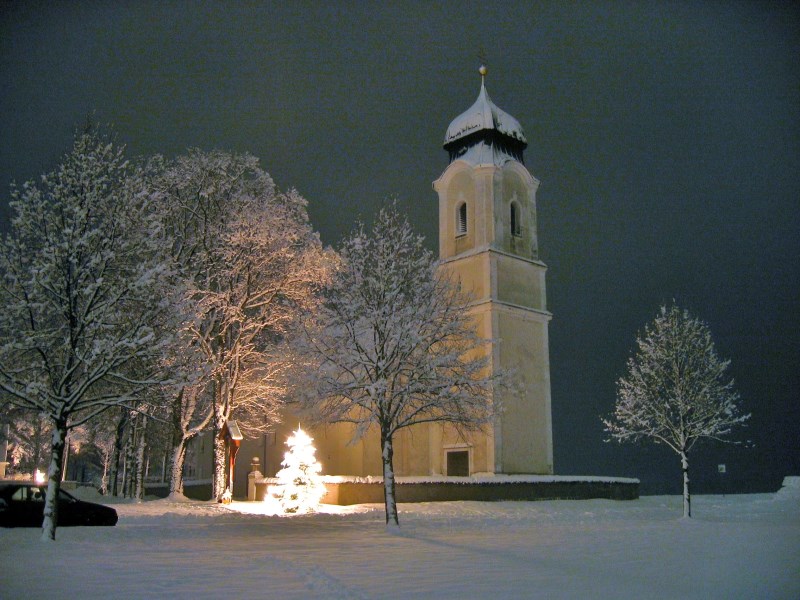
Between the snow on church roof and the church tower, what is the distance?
62 millimetres

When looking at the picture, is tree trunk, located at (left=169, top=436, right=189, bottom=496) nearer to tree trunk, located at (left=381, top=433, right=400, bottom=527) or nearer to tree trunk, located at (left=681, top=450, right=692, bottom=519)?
tree trunk, located at (left=381, top=433, right=400, bottom=527)

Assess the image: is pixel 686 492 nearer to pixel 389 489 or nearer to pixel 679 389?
pixel 679 389

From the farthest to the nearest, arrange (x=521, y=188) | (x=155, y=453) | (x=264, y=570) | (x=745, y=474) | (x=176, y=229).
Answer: (x=155, y=453), (x=745, y=474), (x=521, y=188), (x=176, y=229), (x=264, y=570)

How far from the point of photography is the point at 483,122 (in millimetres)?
42469

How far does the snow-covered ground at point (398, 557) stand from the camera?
11.2 m

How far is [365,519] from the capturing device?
25.2 m

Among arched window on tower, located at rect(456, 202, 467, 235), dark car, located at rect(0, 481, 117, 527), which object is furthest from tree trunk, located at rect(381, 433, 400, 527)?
arched window on tower, located at rect(456, 202, 467, 235)

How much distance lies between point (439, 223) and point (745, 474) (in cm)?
2750

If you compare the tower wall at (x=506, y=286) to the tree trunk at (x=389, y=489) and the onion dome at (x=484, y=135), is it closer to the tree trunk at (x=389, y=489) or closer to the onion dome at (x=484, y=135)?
the onion dome at (x=484, y=135)

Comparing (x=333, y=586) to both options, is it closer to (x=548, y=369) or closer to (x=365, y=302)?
(x=365, y=302)

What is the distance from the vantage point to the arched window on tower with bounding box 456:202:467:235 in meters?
42.5

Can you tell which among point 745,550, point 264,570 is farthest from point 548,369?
point 264,570

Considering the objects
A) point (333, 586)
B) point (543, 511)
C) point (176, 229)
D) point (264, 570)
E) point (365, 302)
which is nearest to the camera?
point (333, 586)

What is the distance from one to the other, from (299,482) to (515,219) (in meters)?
21.7
